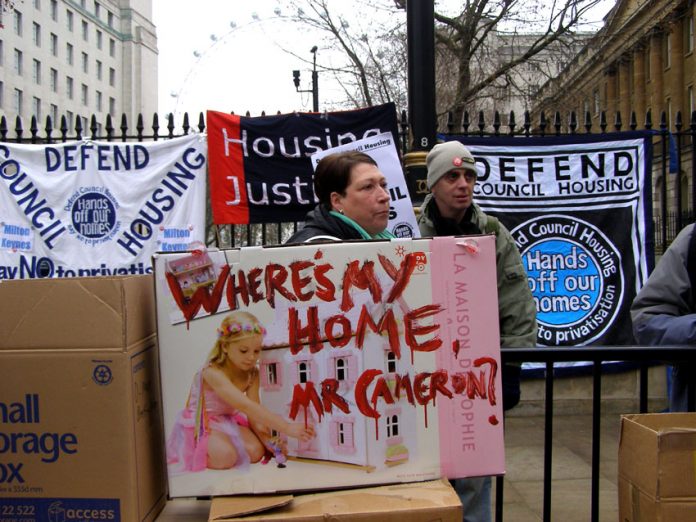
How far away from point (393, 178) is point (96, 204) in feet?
9.12

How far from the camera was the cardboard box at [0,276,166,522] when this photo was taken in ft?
5.17

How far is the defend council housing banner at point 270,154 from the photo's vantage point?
611cm

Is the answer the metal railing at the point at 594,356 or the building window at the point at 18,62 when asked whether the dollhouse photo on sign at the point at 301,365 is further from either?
the building window at the point at 18,62

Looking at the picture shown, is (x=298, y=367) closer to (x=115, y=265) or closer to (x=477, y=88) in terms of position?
(x=115, y=265)

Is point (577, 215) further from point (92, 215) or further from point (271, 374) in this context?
point (271, 374)

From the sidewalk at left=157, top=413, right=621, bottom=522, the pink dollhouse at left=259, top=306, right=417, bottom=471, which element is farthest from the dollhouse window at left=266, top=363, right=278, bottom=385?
the sidewalk at left=157, top=413, right=621, bottom=522

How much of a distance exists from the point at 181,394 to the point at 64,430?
28 centimetres

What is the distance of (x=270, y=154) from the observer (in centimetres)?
613

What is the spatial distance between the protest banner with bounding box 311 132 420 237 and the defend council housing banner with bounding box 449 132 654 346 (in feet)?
3.11

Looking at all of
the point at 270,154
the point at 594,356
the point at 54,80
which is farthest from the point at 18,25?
the point at 594,356

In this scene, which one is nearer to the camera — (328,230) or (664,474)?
(664,474)

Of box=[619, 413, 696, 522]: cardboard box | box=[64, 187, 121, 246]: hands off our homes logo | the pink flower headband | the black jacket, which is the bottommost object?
box=[619, 413, 696, 522]: cardboard box

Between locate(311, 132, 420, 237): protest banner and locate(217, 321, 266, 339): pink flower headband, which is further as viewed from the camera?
locate(311, 132, 420, 237): protest banner

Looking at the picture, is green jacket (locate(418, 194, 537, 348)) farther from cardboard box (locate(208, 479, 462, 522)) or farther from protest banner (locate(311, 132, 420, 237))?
protest banner (locate(311, 132, 420, 237))
